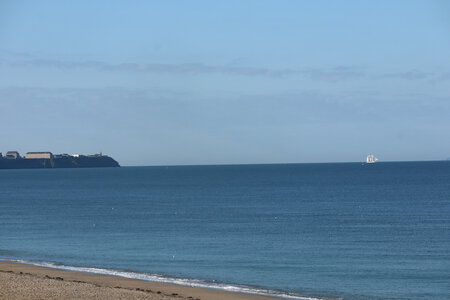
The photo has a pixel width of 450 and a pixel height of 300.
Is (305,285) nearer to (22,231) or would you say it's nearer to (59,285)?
(59,285)

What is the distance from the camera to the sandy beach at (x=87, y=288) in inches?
990

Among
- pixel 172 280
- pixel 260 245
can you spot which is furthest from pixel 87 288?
pixel 260 245

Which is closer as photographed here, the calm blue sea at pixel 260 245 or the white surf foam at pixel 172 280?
Answer: the white surf foam at pixel 172 280

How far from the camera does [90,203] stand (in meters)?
86.4

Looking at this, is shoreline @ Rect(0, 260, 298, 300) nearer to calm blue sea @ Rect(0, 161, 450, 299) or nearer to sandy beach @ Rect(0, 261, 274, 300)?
sandy beach @ Rect(0, 261, 274, 300)

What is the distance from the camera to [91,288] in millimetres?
26969

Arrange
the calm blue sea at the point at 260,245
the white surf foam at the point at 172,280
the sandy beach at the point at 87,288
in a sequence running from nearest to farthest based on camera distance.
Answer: the sandy beach at the point at 87,288
the white surf foam at the point at 172,280
the calm blue sea at the point at 260,245

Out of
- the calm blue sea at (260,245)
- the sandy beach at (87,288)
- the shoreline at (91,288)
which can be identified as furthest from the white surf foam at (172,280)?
the sandy beach at (87,288)

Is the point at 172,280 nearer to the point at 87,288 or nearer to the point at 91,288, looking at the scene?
the point at 91,288

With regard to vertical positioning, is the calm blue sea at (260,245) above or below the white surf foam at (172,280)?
above

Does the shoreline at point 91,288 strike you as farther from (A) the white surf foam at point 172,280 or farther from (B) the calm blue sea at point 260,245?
(B) the calm blue sea at point 260,245

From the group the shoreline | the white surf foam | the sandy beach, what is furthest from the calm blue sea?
the sandy beach

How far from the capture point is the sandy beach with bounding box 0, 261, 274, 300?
82.5 feet

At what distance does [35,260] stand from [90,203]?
49.0 meters
